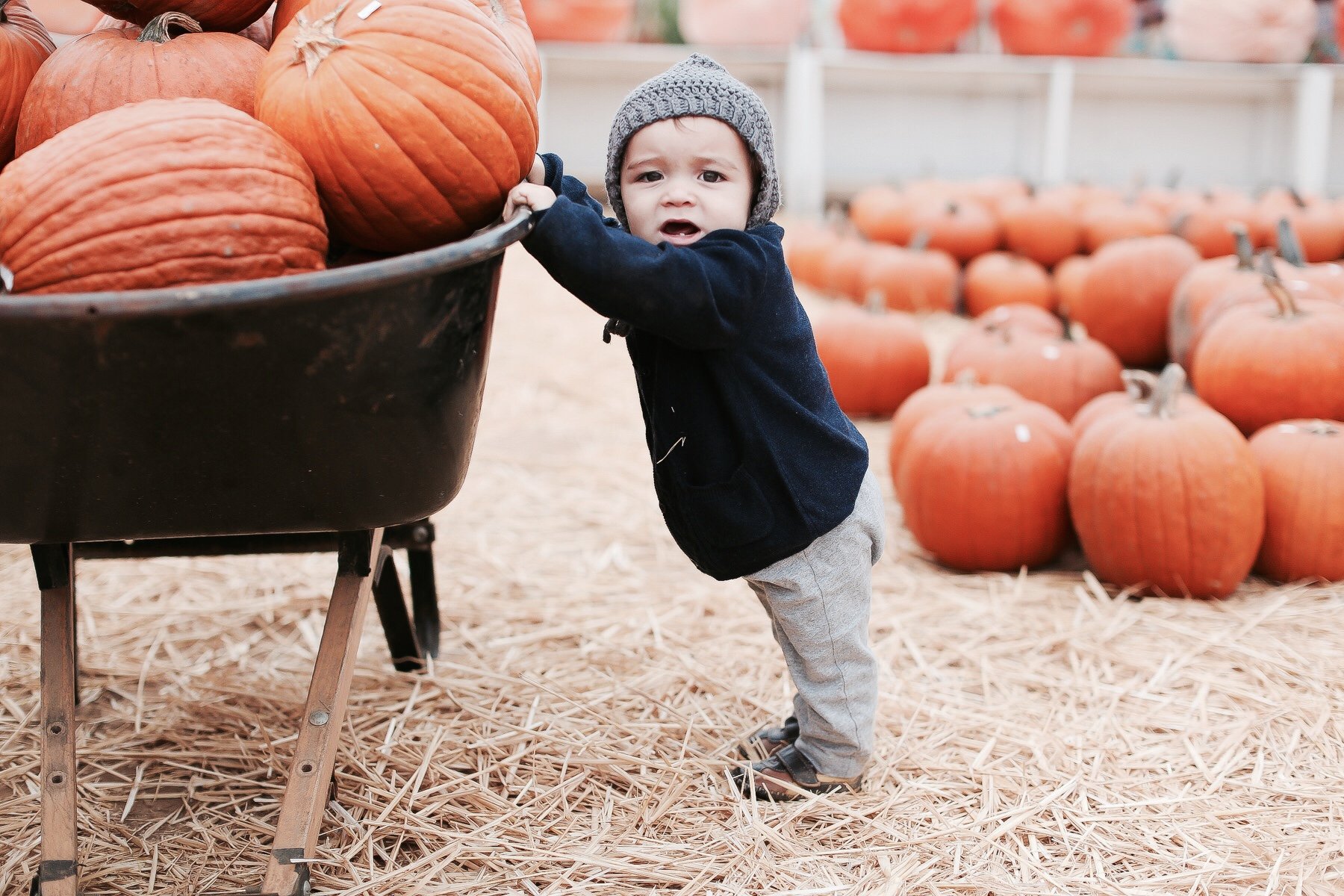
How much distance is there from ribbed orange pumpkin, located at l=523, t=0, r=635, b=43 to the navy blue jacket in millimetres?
6126

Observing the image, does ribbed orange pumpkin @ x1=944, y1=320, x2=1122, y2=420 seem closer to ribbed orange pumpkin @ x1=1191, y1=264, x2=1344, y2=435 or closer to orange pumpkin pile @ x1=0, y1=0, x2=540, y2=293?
ribbed orange pumpkin @ x1=1191, y1=264, x2=1344, y2=435

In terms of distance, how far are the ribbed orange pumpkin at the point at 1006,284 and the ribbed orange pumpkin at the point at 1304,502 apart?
2943 mm

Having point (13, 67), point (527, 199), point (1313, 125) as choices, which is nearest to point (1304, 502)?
point (527, 199)

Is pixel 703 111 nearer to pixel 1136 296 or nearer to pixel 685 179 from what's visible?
pixel 685 179

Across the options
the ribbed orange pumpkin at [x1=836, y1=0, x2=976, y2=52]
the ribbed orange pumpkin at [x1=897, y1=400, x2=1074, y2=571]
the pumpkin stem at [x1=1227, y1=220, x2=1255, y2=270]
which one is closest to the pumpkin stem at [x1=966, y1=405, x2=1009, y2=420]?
the ribbed orange pumpkin at [x1=897, y1=400, x2=1074, y2=571]

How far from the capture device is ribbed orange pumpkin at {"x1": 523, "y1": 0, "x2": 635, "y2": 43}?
714 centimetres

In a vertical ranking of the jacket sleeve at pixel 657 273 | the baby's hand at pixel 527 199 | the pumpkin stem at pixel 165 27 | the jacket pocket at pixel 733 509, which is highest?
the pumpkin stem at pixel 165 27

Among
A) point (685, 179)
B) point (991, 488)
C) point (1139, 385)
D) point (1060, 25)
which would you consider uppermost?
point (1060, 25)

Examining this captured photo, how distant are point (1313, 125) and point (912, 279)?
347 centimetres

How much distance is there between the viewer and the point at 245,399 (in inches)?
42.8

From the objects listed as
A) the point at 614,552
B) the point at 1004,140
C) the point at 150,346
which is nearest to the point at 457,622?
the point at 614,552

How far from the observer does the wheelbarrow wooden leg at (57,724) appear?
4.23 feet

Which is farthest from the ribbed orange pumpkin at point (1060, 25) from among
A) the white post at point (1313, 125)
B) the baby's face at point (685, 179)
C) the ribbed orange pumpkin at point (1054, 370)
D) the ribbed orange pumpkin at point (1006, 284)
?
the baby's face at point (685, 179)

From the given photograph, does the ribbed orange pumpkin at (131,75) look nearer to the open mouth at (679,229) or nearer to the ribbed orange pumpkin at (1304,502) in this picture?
the open mouth at (679,229)
